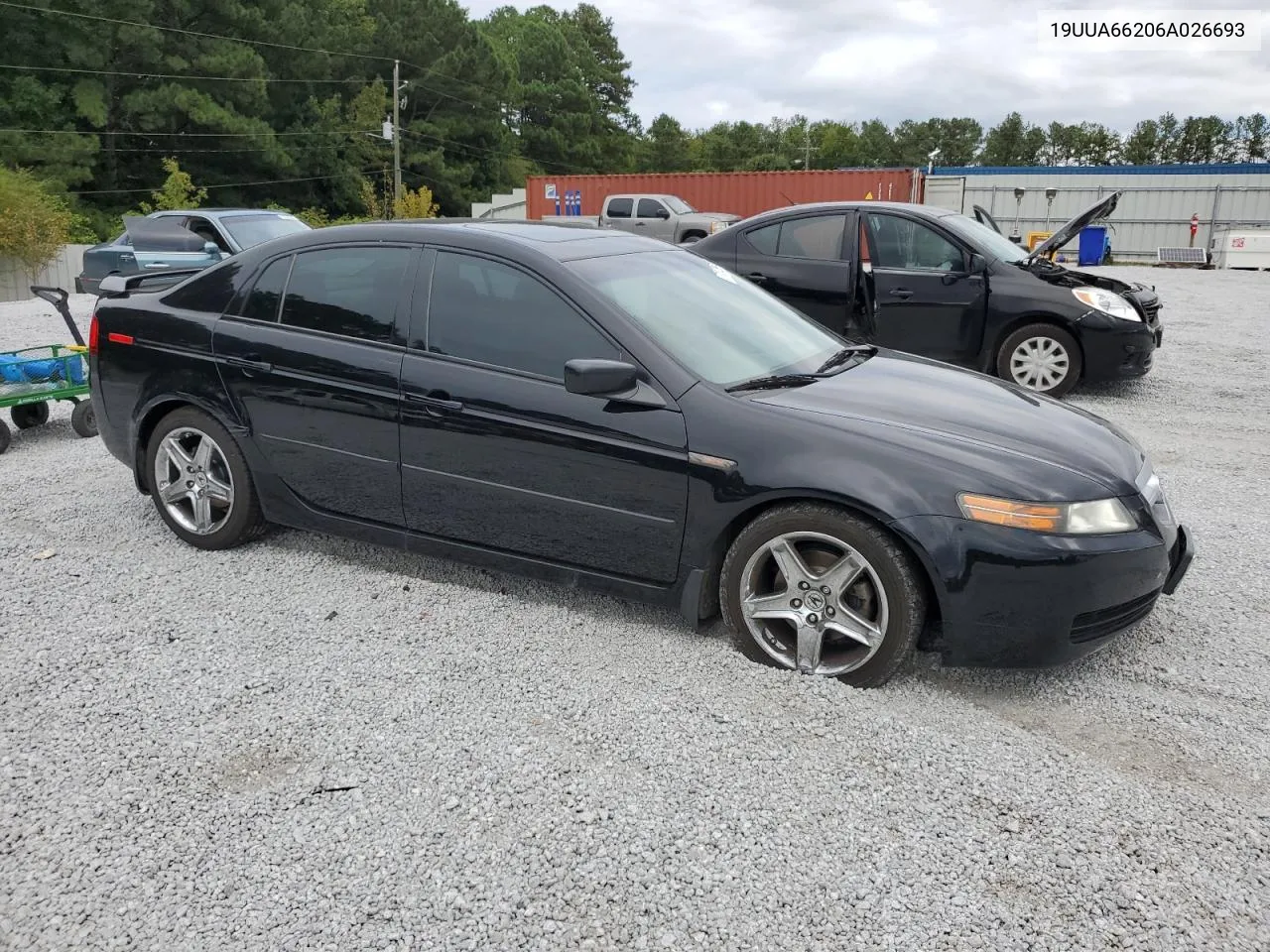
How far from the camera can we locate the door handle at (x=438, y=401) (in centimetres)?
384

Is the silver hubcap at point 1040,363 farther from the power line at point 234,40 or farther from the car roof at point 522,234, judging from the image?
the power line at point 234,40

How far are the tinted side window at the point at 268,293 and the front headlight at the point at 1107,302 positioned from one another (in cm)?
637

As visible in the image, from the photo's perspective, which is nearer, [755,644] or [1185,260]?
[755,644]

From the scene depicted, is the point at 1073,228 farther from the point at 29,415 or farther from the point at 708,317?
the point at 29,415

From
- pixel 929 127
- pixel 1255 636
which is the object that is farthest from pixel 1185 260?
pixel 929 127

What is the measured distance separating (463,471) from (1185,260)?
31285 millimetres

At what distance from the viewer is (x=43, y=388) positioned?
684cm

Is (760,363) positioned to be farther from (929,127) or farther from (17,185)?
(929,127)

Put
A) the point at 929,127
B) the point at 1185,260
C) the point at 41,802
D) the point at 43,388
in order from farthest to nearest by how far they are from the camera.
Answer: the point at 929,127 < the point at 1185,260 < the point at 43,388 < the point at 41,802

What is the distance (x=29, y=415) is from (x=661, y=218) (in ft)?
64.9

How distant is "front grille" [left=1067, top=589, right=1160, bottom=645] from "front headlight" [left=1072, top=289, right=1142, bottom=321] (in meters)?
5.41

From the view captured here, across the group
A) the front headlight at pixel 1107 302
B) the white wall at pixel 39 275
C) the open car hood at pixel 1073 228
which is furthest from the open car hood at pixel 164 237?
the front headlight at pixel 1107 302

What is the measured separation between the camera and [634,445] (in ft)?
11.6

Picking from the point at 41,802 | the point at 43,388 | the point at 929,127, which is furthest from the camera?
the point at 929,127
